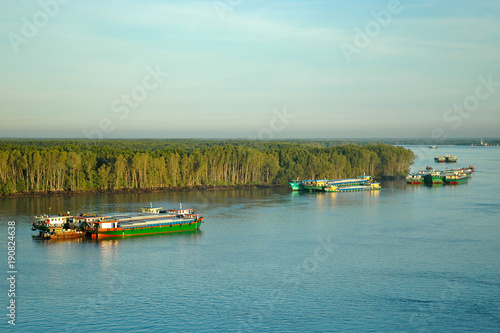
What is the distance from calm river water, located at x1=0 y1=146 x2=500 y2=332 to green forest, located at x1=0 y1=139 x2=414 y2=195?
808 cm

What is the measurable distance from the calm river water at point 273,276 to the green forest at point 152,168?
318 inches

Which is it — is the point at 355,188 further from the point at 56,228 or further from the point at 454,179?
the point at 56,228

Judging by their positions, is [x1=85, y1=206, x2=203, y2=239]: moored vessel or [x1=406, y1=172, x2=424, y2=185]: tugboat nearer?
[x1=85, y1=206, x2=203, y2=239]: moored vessel

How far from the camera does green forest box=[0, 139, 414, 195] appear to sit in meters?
34.0

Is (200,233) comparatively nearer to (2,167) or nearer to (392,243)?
(392,243)

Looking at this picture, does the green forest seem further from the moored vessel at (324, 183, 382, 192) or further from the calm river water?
the calm river water

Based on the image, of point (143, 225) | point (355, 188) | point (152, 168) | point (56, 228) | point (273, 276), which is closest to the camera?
point (273, 276)

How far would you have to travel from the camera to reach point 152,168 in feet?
124

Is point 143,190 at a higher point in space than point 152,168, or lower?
lower

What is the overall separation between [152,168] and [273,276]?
24.1 m

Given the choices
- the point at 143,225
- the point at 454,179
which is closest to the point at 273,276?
the point at 143,225

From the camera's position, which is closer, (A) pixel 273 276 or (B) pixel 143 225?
(A) pixel 273 276

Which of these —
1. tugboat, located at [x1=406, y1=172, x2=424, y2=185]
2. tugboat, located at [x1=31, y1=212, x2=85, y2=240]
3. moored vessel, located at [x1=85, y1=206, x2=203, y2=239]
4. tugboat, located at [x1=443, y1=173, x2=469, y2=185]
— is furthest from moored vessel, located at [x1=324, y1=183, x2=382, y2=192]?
tugboat, located at [x1=31, y1=212, x2=85, y2=240]

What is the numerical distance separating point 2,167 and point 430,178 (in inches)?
1331
